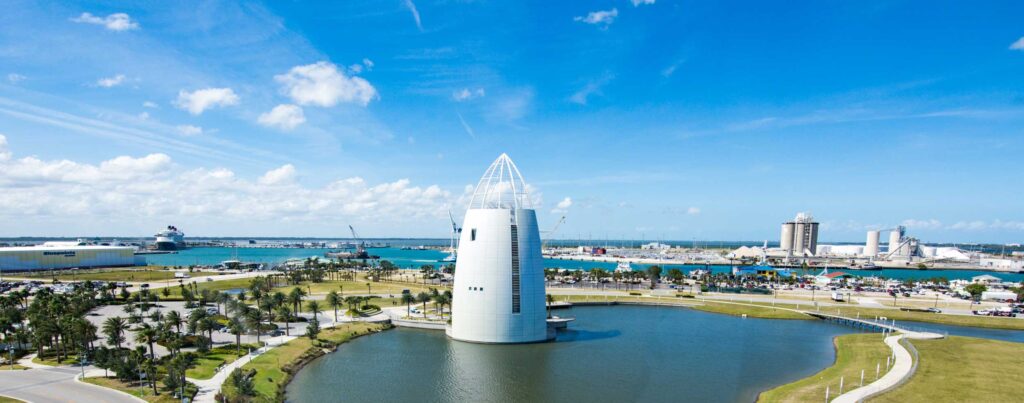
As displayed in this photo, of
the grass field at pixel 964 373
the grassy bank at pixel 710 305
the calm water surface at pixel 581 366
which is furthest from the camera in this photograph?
the grassy bank at pixel 710 305

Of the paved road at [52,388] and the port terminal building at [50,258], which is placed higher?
the paved road at [52,388]

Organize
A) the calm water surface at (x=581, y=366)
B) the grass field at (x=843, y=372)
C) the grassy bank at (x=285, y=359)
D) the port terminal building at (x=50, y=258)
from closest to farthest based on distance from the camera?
the grassy bank at (x=285, y=359), the grass field at (x=843, y=372), the calm water surface at (x=581, y=366), the port terminal building at (x=50, y=258)

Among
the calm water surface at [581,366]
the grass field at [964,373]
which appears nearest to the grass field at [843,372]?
the calm water surface at [581,366]

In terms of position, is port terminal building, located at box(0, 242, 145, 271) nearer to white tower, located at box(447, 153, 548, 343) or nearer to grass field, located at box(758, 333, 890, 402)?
white tower, located at box(447, 153, 548, 343)

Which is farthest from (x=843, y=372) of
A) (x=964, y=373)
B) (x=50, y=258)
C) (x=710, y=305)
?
(x=50, y=258)

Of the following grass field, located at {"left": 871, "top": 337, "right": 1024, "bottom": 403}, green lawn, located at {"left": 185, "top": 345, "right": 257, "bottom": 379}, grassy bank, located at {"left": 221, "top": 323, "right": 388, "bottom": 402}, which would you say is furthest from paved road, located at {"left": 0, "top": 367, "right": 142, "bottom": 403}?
grass field, located at {"left": 871, "top": 337, "right": 1024, "bottom": 403}

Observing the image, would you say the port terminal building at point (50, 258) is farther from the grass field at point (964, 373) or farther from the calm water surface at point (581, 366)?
the grass field at point (964, 373)
